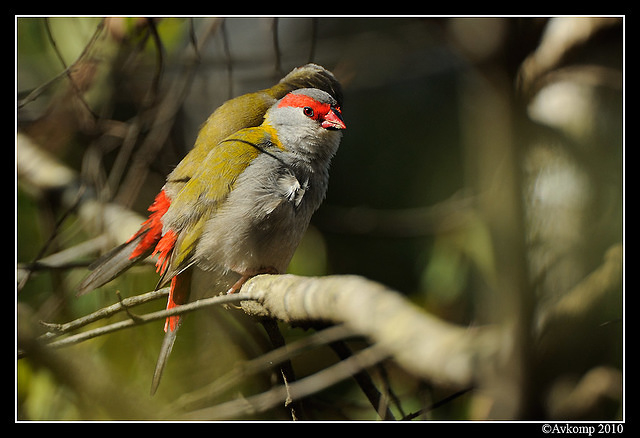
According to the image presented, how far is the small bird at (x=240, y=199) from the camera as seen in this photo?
6.42ft

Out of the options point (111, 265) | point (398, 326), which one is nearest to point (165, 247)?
point (111, 265)

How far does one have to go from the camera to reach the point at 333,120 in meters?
2.03

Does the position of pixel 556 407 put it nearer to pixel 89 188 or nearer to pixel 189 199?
pixel 189 199

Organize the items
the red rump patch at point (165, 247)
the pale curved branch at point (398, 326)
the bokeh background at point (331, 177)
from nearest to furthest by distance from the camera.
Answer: the pale curved branch at point (398, 326), the bokeh background at point (331, 177), the red rump patch at point (165, 247)

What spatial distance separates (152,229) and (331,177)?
26.2 inches

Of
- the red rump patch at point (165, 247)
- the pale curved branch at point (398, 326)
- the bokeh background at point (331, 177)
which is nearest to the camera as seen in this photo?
the pale curved branch at point (398, 326)

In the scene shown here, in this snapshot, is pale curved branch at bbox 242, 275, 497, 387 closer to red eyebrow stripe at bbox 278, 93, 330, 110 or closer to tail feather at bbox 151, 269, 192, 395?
tail feather at bbox 151, 269, 192, 395

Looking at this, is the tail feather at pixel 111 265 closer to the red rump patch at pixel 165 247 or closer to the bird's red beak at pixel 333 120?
the red rump patch at pixel 165 247

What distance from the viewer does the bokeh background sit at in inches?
60.9

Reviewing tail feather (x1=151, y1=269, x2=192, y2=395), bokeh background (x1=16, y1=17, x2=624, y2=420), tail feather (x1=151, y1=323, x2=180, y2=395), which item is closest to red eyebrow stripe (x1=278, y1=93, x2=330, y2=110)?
bokeh background (x1=16, y1=17, x2=624, y2=420)

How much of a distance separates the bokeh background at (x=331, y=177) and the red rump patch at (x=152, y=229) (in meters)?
0.09

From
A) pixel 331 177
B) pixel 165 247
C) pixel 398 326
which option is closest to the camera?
pixel 398 326

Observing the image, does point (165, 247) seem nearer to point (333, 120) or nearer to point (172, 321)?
point (172, 321)

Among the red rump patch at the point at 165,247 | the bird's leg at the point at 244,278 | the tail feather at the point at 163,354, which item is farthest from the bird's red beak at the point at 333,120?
the tail feather at the point at 163,354
